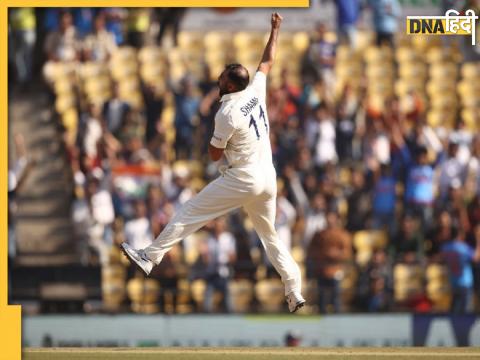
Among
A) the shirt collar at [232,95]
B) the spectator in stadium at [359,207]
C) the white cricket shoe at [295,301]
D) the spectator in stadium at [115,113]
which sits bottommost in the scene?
the white cricket shoe at [295,301]

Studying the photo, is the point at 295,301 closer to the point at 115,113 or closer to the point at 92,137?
the point at 92,137

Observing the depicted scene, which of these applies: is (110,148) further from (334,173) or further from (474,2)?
(474,2)

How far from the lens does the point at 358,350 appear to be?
31.1ft

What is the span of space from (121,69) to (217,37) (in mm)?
1311

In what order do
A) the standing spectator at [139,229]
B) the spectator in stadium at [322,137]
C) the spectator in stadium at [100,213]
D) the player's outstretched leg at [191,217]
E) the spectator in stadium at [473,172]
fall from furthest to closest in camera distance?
the spectator in stadium at [322,137], the spectator in stadium at [473,172], the spectator in stadium at [100,213], the standing spectator at [139,229], the player's outstretched leg at [191,217]

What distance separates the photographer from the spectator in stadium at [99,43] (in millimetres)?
15328

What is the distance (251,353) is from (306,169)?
4.98 metres

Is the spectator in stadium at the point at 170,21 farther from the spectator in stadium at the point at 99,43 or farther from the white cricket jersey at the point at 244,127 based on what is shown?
the white cricket jersey at the point at 244,127

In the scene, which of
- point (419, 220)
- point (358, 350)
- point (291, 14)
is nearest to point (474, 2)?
point (291, 14)

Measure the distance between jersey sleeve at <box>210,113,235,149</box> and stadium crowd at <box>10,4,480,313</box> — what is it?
14.4ft

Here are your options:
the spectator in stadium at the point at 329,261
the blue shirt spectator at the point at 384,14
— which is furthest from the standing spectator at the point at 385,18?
the spectator in stadium at the point at 329,261

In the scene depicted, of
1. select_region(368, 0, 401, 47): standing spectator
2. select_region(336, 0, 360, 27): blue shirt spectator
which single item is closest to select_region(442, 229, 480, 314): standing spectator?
select_region(368, 0, 401, 47): standing spectator

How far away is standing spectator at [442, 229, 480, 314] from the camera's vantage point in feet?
41.8

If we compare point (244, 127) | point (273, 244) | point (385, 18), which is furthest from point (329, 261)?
point (244, 127)
